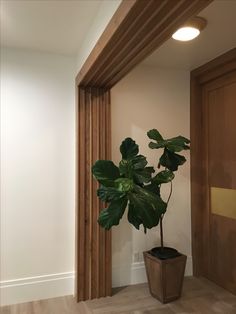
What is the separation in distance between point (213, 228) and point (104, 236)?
4.26ft

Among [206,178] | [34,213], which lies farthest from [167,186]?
[34,213]

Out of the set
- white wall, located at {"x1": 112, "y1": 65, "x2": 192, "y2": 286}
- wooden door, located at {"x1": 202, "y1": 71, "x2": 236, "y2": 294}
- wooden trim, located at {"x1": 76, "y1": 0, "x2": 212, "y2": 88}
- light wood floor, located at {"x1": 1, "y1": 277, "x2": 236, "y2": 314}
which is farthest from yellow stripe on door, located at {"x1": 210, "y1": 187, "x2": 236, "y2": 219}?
wooden trim, located at {"x1": 76, "y1": 0, "x2": 212, "y2": 88}

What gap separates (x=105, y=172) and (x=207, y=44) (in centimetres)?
160

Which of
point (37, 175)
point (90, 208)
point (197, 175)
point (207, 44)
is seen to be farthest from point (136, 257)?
point (207, 44)

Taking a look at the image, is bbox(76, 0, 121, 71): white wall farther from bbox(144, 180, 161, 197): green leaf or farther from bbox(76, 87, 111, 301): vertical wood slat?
bbox(144, 180, 161, 197): green leaf

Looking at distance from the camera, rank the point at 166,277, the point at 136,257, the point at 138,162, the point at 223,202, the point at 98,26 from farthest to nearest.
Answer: the point at 136,257, the point at 223,202, the point at 166,277, the point at 138,162, the point at 98,26

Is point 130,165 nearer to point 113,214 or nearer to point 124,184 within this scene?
point 124,184

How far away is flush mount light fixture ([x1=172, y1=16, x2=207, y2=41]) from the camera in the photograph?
225 cm

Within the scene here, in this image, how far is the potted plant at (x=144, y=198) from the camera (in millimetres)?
2455

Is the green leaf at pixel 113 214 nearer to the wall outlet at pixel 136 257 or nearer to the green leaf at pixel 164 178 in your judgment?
the green leaf at pixel 164 178

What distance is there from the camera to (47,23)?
2.36 metres

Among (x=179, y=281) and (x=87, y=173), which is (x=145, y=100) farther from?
(x=179, y=281)

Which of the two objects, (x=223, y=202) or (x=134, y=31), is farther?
(x=223, y=202)

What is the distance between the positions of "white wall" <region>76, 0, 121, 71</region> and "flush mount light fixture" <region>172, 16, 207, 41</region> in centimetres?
64
